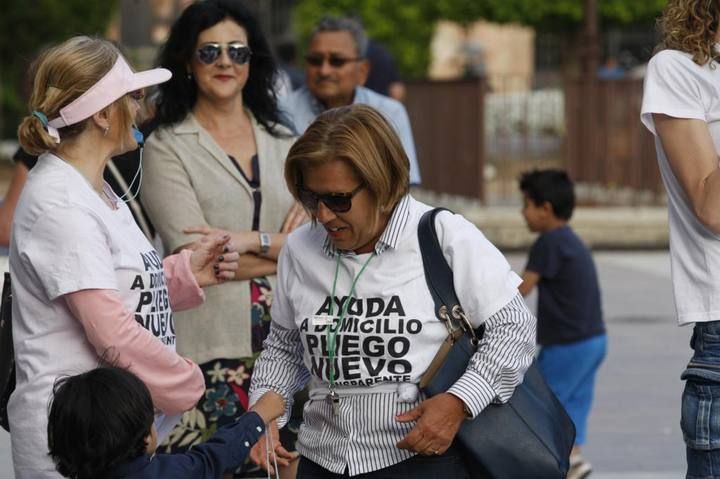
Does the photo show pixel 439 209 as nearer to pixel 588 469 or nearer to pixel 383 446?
pixel 383 446

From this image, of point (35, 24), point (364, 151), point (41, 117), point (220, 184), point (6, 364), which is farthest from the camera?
point (35, 24)

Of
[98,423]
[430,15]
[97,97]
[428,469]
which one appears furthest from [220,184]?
[430,15]

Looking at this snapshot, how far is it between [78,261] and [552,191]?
3.64 meters

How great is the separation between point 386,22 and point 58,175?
27020mm

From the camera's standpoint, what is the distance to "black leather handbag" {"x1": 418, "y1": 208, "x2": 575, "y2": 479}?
11.5 ft

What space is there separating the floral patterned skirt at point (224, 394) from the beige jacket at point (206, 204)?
1.2 inches

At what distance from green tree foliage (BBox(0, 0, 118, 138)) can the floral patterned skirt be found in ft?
107

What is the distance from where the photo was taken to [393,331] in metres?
3.55

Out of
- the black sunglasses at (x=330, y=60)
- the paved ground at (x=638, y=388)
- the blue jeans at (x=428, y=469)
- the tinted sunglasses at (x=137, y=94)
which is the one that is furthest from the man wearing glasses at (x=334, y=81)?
the blue jeans at (x=428, y=469)

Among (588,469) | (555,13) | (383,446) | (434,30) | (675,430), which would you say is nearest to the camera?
(383,446)

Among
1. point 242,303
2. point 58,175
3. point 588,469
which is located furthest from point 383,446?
point 588,469

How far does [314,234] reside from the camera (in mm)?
3795

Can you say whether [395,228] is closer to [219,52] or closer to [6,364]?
[6,364]

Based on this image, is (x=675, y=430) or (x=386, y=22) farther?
(x=386, y=22)
